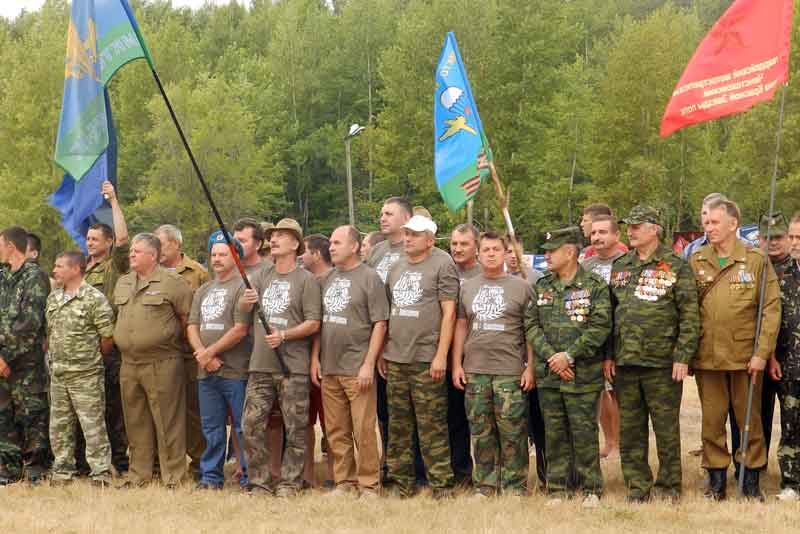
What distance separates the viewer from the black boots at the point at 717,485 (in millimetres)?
7375

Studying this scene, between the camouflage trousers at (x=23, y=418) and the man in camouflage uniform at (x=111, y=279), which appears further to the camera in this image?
the man in camouflage uniform at (x=111, y=279)

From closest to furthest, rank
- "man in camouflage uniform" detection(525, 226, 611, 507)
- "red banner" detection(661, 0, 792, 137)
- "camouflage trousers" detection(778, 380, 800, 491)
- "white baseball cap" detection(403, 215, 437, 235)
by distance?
1. "man in camouflage uniform" detection(525, 226, 611, 507)
2. "camouflage trousers" detection(778, 380, 800, 491)
3. "red banner" detection(661, 0, 792, 137)
4. "white baseball cap" detection(403, 215, 437, 235)

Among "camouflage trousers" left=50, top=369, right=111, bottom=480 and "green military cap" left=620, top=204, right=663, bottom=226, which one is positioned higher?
"green military cap" left=620, top=204, right=663, bottom=226

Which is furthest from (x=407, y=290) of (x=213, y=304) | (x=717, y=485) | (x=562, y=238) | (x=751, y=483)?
(x=751, y=483)

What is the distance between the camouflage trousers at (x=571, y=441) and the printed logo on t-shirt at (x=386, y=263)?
184cm

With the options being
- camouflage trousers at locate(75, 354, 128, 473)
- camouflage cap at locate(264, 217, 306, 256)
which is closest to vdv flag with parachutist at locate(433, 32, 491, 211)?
camouflage cap at locate(264, 217, 306, 256)

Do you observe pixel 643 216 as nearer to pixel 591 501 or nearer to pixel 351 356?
pixel 591 501

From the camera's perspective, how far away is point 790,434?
290 inches

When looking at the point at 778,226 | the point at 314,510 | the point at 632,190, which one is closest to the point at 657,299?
the point at 778,226

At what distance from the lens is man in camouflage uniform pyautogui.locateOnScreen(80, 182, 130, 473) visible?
8.79 metres

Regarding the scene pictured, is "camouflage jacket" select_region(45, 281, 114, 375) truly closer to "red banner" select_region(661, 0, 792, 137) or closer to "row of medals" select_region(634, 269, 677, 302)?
"row of medals" select_region(634, 269, 677, 302)

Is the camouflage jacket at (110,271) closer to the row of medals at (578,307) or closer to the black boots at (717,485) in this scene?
the row of medals at (578,307)

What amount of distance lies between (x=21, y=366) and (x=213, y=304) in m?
1.87

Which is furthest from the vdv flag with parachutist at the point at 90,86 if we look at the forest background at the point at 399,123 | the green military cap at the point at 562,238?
the forest background at the point at 399,123
